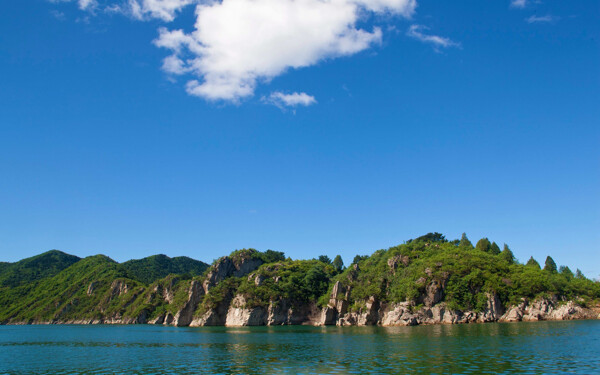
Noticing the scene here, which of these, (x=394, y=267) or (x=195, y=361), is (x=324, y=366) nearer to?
(x=195, y=361)

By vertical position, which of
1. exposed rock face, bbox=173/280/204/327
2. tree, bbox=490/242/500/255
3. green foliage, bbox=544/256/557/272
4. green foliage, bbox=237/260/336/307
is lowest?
exposed rock face, bbox=173/280/204/327

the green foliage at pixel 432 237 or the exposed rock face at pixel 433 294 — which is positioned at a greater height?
the green foliage at pixel 432 237


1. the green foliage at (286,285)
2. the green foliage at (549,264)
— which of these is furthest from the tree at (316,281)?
the green foliage at (549,264)

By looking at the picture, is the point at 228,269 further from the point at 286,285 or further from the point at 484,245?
the point at 484,245

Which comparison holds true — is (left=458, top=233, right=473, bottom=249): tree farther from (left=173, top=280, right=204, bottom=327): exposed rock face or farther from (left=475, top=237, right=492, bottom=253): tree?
(left=173, top=280, right=204, bottom=327): exposed rock face

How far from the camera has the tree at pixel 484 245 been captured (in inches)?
5148

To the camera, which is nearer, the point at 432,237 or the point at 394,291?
the point at 394,291

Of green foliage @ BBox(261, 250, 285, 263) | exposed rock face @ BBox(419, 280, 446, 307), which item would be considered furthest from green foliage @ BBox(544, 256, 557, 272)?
green foliage @ BBox(261, 250, 285, 263)

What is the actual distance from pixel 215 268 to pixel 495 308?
103664mm

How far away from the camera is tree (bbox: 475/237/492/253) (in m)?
131

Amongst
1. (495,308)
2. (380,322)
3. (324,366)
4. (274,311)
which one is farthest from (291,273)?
(324,366)

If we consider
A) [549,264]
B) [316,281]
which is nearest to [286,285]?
[316,281]

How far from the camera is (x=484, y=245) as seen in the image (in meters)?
131

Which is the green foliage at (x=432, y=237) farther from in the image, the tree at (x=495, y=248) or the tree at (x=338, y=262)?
the tree at (x=338, y=262)
